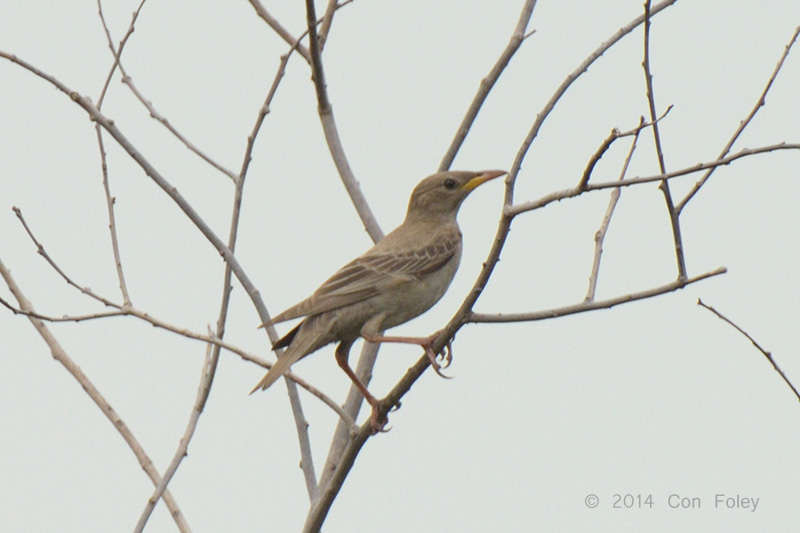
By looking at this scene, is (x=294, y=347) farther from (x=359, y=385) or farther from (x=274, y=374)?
(x=274, y=374)

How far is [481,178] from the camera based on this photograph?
9.16m

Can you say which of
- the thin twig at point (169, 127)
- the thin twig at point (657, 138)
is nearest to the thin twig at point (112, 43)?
the thin twig at point (169, 127)

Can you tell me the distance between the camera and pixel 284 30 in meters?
8.26

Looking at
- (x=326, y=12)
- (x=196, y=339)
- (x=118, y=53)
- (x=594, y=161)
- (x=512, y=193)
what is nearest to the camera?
(x=594, y=161)

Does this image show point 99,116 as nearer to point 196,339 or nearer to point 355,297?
point 196,339

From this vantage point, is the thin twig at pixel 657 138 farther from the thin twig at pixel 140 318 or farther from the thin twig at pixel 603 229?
the thin twig at pixel 140 318

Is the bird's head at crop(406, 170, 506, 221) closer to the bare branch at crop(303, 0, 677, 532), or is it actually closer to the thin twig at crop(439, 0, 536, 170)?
the thin twig at crop(439, 0, 536, 170)

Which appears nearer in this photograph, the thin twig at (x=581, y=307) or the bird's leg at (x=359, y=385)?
the thin twig at (x=581, y=307)

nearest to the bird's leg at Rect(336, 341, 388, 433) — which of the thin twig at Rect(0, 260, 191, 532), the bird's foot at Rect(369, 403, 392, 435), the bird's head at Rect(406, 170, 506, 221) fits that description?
the bird's foot at Rect(369, 403, 392, 435)

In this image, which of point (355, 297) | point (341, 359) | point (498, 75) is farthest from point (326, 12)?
point (341, 359)

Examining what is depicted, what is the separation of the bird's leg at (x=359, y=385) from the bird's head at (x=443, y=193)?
5.82ft

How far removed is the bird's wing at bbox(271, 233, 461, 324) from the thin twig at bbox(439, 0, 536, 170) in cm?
92

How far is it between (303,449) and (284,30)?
347cm

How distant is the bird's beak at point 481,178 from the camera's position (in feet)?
29.7
